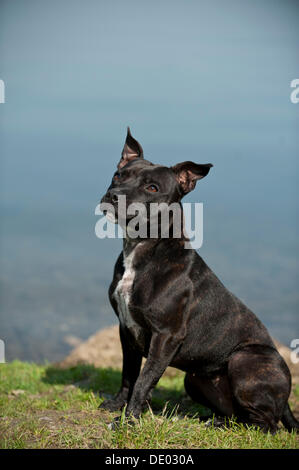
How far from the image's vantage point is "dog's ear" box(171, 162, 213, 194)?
5.48 metres

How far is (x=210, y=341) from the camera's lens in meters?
5.61

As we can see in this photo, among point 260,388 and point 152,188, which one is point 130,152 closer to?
point 152,188

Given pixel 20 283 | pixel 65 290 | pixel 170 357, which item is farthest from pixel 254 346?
pixel 20 283

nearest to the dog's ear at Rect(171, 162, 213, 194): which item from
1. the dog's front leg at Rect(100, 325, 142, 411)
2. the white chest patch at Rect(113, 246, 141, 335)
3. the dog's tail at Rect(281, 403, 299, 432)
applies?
the white chest patch at Rect(113, 246, 141, 335)

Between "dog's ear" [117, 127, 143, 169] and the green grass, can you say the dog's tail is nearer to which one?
the green grass

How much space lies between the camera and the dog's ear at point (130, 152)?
5.92 m

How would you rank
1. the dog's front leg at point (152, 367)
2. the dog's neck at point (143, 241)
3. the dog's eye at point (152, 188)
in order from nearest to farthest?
Answer: the dog's front leg at point (152, 367) → the dog's eye at point (152, 188) → the dog's neck at point (143, 241)

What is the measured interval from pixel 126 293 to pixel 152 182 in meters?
1.05

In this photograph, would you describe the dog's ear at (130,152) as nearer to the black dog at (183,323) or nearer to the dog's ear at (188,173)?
the black dog at (183,323)

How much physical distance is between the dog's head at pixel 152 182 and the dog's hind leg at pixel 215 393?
1859mm

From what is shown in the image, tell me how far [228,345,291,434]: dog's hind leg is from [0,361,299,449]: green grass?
0.50 ft

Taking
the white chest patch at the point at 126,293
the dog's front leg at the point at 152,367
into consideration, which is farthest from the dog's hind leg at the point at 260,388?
the white chest patch at the point at 126,293

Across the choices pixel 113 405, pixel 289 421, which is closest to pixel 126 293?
pixel 113 405
